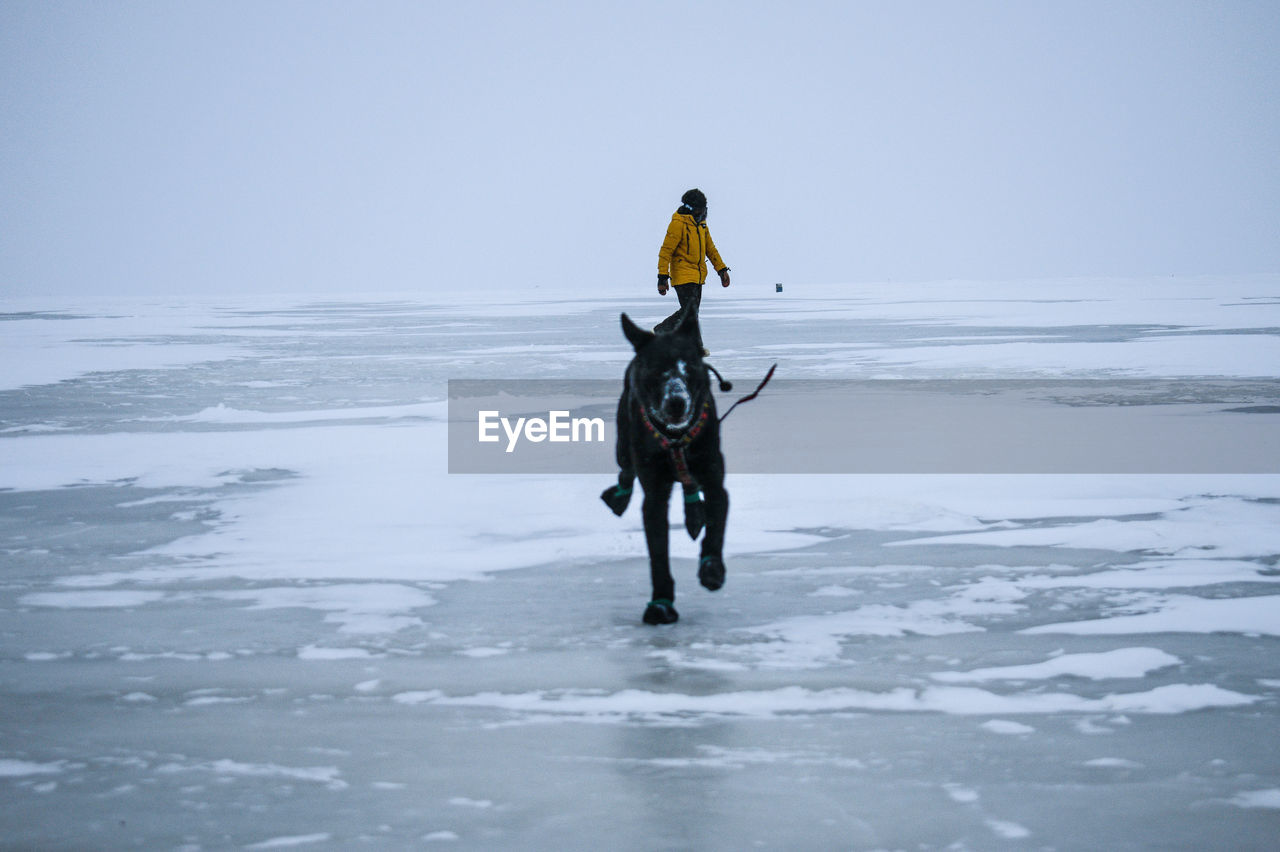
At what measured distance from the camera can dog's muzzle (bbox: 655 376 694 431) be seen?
575 centimetres

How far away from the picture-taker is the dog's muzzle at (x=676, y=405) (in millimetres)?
5754

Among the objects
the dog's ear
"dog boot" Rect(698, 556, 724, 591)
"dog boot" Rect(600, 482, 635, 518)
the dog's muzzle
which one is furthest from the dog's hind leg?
"dog boot" Rect(600, 482, 635, 518)

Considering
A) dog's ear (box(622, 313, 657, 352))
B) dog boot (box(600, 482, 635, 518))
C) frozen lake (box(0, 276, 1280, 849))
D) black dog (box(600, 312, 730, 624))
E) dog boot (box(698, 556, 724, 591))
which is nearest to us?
frozen lake (box(0, 276, 1280, 849))

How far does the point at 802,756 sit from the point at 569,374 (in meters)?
14.6

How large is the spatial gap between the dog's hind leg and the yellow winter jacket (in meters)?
5.57

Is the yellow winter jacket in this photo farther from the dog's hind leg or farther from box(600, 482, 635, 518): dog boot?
the dog's hind leg

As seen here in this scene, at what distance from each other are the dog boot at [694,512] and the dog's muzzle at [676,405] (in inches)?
13.7

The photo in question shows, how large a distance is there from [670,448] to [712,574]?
0.52 metres

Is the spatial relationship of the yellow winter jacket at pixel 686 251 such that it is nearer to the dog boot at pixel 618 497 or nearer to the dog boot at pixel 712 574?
the dog boot at pixel 618 497

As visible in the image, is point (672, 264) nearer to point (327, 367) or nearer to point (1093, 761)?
point (1093, 761)

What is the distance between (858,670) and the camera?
522cm

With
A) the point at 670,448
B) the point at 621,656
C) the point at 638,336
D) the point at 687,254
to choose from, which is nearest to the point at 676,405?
the point at 670,448

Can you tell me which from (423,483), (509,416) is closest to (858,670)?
(423,483)

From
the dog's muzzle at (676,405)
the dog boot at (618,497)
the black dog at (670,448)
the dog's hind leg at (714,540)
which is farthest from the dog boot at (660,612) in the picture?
the dog boot at (618,497)
